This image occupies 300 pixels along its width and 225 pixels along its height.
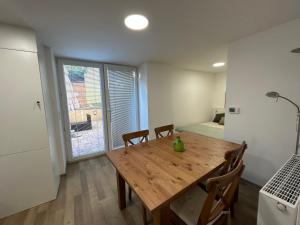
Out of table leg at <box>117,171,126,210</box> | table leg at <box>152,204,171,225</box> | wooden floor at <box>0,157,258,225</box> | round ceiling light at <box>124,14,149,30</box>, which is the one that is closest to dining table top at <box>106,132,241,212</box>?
table leg at <box>152,204,171,225</box>

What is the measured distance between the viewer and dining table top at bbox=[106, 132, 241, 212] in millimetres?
960

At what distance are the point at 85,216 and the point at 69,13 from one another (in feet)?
7.29

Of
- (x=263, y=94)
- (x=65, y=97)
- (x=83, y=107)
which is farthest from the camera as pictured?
(x=83, y=107)

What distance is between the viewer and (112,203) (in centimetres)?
180

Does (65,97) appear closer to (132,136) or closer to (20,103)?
(20,103)

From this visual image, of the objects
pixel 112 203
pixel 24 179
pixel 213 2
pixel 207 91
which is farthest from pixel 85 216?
pixel 207 91

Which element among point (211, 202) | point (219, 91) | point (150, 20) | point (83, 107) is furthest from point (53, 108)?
point (219, 91)

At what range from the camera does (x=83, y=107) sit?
3.00 m

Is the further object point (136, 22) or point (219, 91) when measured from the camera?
point (219, 91)

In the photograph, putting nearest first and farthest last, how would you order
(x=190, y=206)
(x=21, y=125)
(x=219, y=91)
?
(x=190, y=206)
(x=21, y=125)
(x=219, y=91)

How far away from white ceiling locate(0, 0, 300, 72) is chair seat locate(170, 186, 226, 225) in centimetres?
177

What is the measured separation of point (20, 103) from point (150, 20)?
1.76 metres

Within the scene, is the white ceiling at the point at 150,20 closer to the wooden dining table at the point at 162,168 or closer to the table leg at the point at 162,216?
the wooden dining table at the point at 162,168

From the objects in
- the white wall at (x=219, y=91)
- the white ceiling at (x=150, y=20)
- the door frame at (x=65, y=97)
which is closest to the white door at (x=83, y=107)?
the door frame at (x=65, y=97)
